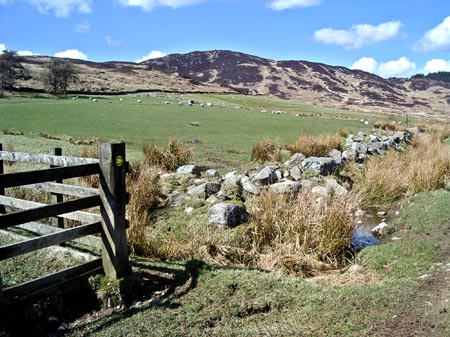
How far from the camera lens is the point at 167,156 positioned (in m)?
11.8

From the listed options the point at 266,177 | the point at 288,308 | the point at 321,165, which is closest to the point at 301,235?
the point at 288,308

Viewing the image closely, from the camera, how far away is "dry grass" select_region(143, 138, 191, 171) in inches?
455

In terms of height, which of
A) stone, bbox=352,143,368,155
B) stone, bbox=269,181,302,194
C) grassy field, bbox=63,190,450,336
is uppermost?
stone, bbox=352,143,368,155

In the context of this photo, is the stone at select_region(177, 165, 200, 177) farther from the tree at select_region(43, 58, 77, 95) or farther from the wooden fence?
the tree at select_region(43, 58, 77, 95)

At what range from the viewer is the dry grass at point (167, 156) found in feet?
37.9

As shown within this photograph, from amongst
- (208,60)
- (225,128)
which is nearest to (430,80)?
(208,60)

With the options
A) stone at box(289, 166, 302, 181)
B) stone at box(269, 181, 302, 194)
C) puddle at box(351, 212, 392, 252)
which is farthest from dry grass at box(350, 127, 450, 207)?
stone at box(269, 181, 302, 194)

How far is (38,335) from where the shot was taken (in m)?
4.25

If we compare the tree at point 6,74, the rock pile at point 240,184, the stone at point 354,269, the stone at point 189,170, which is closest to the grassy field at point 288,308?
the stone at point 354,269

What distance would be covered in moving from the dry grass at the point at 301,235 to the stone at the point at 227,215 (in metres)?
0.27

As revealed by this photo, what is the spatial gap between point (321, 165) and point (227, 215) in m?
5.26

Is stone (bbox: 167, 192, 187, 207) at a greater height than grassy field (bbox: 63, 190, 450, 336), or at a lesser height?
greater

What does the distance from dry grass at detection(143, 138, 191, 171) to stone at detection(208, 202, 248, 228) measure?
4001mm

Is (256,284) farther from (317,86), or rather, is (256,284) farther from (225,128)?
(317,86)
